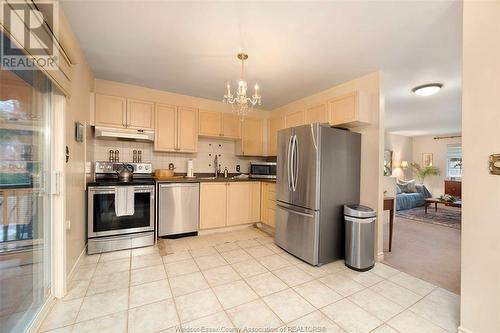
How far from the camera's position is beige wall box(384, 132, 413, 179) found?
25.5ft

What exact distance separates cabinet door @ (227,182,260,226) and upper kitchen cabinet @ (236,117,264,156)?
78 cm

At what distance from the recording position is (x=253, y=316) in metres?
1.67

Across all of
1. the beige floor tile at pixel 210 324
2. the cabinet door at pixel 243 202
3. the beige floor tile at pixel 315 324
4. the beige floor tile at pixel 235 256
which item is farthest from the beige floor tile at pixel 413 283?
the cabinet door at pixel 243 202

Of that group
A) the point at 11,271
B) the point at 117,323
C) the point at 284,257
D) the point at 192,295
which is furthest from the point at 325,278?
the point at 11,271

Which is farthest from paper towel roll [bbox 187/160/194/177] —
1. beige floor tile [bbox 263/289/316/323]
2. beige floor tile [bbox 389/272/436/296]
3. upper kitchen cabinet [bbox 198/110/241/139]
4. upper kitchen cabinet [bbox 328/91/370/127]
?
beige floor tile [bbox 389/272/436/296]

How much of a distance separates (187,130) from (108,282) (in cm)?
249

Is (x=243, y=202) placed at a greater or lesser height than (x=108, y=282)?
greater

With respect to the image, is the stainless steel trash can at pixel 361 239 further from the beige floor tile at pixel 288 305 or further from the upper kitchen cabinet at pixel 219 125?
the upper kitchen cabinet at pixel 219 125

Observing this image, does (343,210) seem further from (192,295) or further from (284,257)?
(192,295)

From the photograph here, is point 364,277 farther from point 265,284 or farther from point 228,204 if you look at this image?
point 228,204

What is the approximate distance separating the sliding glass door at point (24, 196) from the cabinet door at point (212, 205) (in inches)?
78.1

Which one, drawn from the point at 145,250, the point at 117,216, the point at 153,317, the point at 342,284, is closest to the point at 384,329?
the point at 342,284

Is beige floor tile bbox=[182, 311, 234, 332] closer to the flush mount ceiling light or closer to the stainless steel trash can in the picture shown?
the stainless steel trash can

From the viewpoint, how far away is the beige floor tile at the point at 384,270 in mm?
2398
